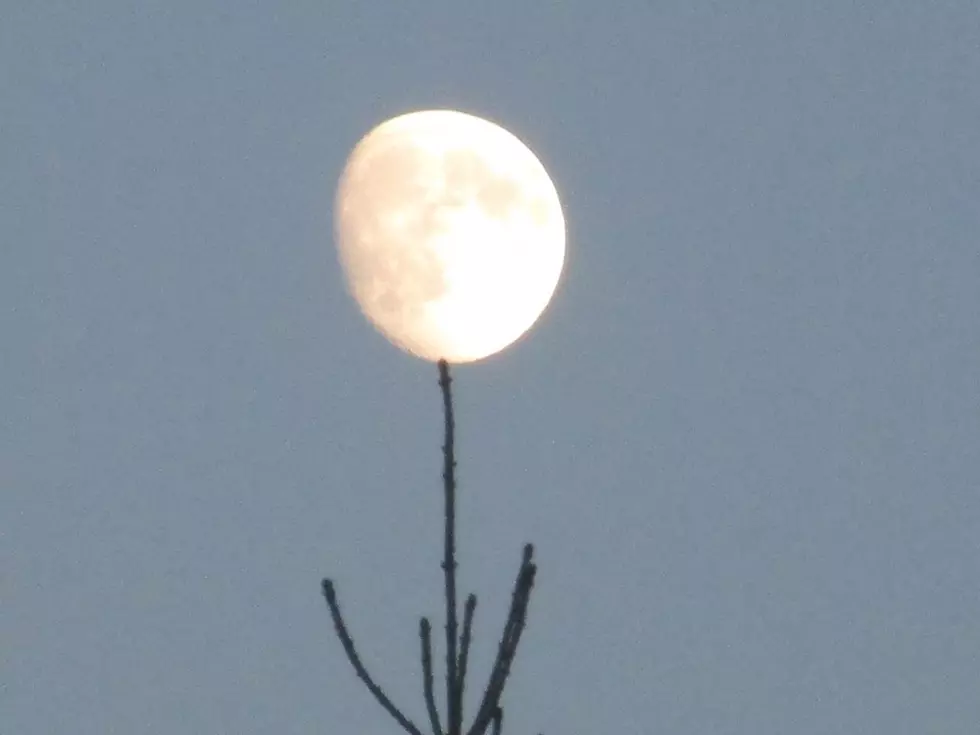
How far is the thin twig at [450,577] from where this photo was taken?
12.6 feet

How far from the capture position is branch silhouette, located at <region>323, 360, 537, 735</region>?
367 centimetres

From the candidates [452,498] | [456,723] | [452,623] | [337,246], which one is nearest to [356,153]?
[337,246]

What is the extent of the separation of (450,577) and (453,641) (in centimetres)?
20

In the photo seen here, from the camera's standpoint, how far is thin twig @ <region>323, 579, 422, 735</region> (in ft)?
12.3

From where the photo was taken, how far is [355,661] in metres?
3.79

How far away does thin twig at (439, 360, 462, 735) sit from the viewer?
3844mm

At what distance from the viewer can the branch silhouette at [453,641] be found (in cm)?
367

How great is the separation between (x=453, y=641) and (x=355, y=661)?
1.02 ft

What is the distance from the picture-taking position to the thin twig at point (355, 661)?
3.73 m

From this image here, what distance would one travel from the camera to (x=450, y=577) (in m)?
3.89

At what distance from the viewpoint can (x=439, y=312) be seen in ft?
14.5

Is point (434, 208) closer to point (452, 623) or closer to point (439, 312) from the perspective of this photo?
point (439, 312)

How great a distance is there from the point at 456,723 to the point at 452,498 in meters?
0.66

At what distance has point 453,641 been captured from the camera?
3.92 meters
